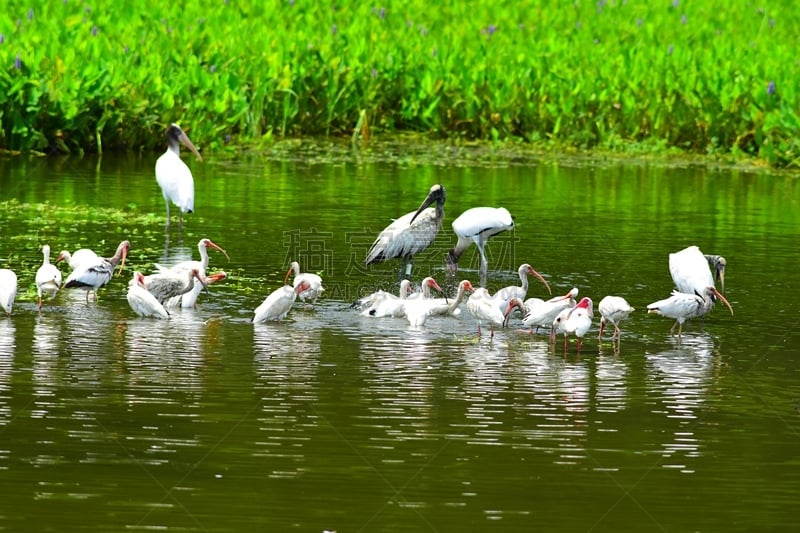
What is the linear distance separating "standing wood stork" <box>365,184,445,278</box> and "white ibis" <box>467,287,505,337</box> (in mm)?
2512

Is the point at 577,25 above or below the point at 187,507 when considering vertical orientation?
above

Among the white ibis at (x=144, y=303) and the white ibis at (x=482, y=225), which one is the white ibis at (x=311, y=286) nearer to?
the white ibis at (x=144, y=303)

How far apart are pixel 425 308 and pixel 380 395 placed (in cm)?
210

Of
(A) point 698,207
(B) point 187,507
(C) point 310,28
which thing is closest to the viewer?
(B) point 187,507

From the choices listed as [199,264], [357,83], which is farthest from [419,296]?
[357,83]

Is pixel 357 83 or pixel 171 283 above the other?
pixel 357 83

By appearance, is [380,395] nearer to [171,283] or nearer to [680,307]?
[680,307]

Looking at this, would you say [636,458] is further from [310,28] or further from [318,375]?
[310,28]

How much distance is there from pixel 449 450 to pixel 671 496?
1.03 metres

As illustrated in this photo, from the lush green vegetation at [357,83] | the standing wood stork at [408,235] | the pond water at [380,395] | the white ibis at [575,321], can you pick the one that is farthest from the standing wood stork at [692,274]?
the lush green vegetation at [357,83]

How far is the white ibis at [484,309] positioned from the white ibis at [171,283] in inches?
72.9

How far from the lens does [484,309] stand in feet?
30.9

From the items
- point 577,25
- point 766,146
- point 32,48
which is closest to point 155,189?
point 32,48

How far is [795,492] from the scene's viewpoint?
249 inches
